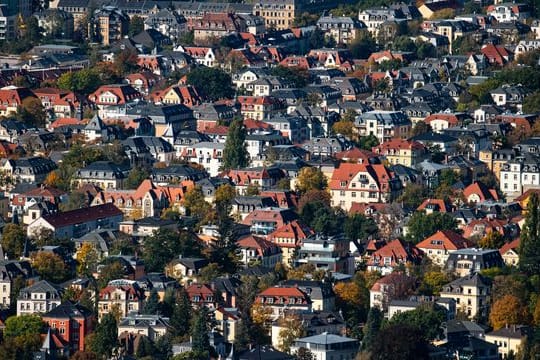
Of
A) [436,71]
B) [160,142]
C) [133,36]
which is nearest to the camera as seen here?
[160,142]

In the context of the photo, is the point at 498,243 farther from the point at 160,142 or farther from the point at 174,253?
the point at 160,142

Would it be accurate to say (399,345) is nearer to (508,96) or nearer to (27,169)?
(27,169)

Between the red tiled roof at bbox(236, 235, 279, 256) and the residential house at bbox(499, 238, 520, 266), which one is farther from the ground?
the residential house at bbox(499, 238, 520, 266)

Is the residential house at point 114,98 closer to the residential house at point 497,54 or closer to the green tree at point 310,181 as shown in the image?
the green tree at point 310,181

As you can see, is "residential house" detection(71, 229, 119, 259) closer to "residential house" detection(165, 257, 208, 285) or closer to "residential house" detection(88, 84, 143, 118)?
"residential house" detection(165, 257, 208, 285)

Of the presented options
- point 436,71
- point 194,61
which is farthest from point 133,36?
point 436,71

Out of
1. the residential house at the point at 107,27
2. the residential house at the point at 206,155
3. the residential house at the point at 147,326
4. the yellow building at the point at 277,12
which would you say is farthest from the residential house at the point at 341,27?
the residential house at the point at 147,326

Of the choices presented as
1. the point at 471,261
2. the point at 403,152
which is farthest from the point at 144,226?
the point at 403,152

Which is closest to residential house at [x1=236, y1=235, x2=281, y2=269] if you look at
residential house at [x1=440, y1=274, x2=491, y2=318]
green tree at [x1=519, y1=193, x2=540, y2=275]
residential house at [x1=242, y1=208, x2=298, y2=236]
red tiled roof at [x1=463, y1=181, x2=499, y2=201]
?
residential house at [x1=242, y1=208, x2=298, y2=236]
